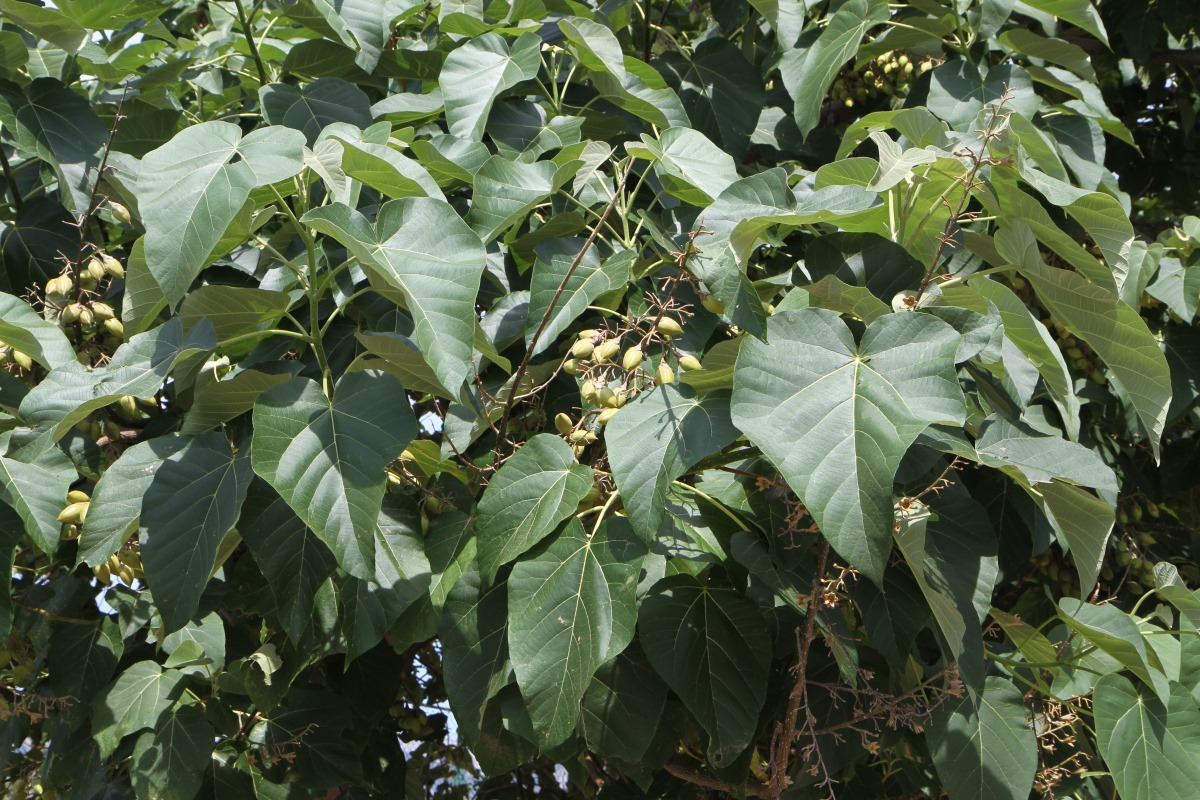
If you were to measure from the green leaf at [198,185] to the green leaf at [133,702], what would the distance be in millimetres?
769

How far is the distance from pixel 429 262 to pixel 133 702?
90cm

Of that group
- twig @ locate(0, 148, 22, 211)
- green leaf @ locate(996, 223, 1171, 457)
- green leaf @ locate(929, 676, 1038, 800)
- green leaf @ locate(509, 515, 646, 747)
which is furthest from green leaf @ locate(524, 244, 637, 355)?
twig @ locate(0, 148, 22, 211)

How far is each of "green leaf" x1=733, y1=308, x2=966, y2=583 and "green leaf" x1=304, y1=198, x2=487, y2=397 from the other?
298 mm

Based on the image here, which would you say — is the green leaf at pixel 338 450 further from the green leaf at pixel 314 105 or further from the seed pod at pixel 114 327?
the green leaf at pixel 314 105

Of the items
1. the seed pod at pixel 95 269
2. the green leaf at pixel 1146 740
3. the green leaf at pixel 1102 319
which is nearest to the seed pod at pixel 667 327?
the green leaf at pixel 1102 319

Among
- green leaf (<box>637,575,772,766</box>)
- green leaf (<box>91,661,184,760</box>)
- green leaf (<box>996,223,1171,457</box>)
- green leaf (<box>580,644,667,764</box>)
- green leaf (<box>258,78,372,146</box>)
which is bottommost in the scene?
green leaf (<box>91,661,184,760</box>)

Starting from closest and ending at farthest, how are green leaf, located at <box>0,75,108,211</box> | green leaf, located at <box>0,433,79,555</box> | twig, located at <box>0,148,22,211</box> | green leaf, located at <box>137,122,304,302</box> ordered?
green leaf, located at <box>137,122,304,302</box> < green leaf, located at <box>0,433,79,555</box> < green leaf, located at <box>0,75,108,211</box> < twig, located at <box>0,148,22,211</box>

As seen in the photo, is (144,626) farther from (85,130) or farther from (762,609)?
(762,609)

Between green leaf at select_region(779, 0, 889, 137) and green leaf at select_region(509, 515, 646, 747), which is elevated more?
green leaf at select_region(779, 0, 889, 137)

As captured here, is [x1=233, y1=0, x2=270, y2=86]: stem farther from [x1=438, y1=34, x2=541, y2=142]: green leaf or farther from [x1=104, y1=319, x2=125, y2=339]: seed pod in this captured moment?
[x1=104, y1=319, x2=125, y2=339]: seed pod

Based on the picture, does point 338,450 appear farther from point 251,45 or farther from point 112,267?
point 251,45

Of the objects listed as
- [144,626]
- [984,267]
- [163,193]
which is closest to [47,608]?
[144,626]

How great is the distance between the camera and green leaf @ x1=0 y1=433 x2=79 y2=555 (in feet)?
4.48

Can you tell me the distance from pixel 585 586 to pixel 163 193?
66cm
